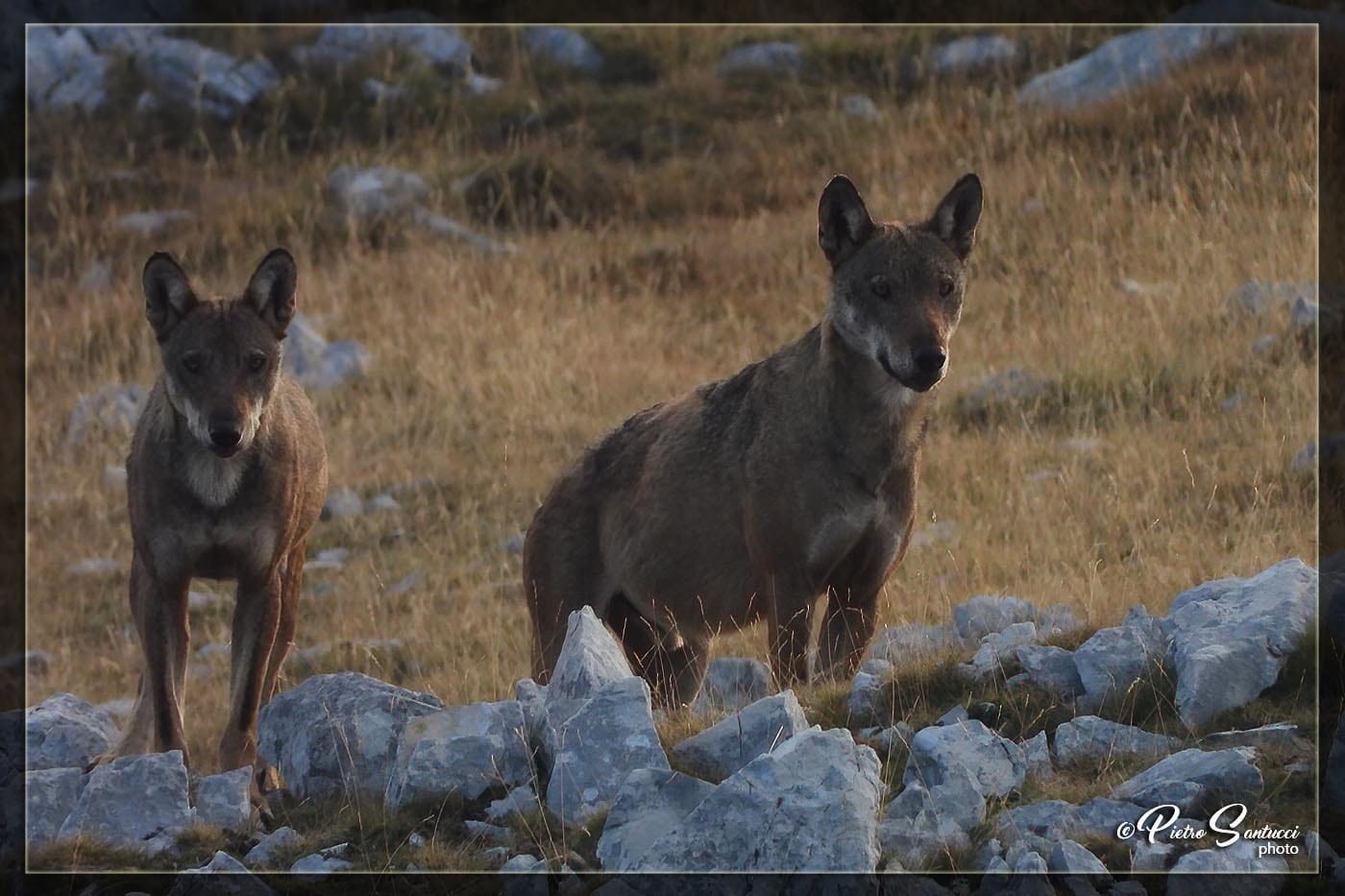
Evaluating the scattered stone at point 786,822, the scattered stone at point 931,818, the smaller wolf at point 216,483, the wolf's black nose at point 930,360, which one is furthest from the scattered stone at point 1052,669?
the smaller wolf at point 216,483

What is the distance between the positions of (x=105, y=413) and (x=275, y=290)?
900 centimetres

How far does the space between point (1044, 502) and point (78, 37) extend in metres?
16.6

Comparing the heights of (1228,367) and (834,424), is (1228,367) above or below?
below

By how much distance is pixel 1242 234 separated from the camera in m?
17.8

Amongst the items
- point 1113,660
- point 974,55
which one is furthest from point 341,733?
point 974,55

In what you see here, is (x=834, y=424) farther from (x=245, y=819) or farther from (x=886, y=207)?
(x=886, y=207)

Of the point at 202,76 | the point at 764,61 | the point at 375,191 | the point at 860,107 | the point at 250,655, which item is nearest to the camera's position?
the point at 250,655

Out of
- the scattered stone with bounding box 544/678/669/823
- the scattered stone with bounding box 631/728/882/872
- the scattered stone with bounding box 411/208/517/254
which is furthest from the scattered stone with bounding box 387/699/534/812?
the scattered stone with bounding box 411/208/517/254

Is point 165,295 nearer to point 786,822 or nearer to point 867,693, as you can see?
point 867,693

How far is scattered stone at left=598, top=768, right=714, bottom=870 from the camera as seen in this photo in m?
7.08

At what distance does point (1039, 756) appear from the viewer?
786cm

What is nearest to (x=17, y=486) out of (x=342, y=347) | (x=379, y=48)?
(x=342, y=347)

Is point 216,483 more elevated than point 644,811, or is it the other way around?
point 216,483

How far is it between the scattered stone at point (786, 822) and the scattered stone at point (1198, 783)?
1133mm
